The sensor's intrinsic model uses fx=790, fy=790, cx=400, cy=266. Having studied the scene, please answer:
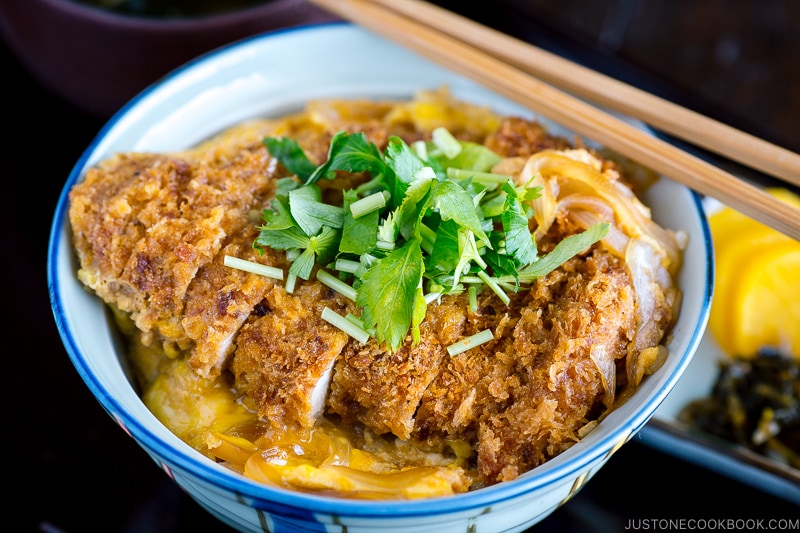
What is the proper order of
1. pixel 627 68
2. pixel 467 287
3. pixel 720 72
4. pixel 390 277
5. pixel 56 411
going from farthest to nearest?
pixel 720 72 < pixel 627 68 < pixel 56 411 < pixel 467 287 < pixel 390 277

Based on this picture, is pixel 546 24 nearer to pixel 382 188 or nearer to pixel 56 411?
pixel 382 188

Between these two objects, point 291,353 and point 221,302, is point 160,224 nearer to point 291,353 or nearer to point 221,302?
point 221,302

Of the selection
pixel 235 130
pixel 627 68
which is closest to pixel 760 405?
pixel 627 68

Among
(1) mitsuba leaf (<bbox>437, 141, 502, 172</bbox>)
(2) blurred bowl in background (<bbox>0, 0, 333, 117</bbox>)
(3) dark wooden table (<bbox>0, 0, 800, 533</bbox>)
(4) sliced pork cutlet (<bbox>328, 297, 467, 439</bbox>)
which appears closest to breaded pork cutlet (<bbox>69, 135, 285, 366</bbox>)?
(4) sliced pork cutlet (<bbox>328, 297, 467, 439</bbox>)

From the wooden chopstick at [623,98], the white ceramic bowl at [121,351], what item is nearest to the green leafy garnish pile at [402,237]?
the white ceramic bowl at [121,351]

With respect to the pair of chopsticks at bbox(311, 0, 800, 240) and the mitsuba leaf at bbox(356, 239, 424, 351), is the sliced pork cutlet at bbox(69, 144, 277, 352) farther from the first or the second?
the pair of chopsticks at bbox(311, 0, 800, 240)

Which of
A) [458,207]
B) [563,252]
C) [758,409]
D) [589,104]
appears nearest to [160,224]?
[458,207]
